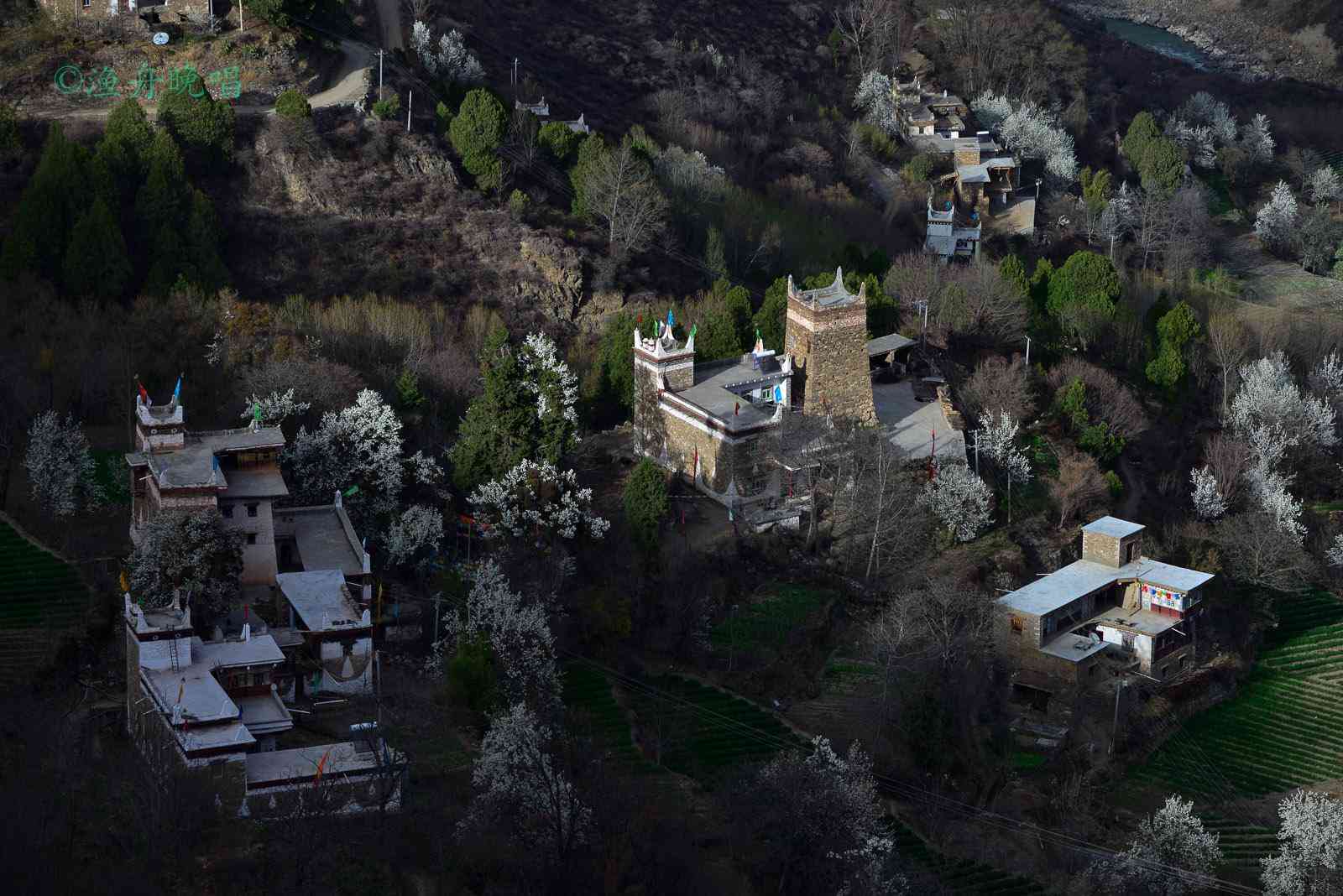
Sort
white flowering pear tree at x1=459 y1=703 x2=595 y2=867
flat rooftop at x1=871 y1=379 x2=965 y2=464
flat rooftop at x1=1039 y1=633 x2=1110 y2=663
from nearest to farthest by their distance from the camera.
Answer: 1. white flowering pear tree at x1=459 y1=703 x2=595 y2=867
2. flat rooftop at x1=1039 y1=633 x2=1110 y2=663
3. flat rooftop at x1=871 y1=379 x2=965 y2=464

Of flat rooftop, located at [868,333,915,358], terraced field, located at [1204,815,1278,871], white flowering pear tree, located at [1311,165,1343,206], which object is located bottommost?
white flowering pear tree, located at [1311,165,1343,206]

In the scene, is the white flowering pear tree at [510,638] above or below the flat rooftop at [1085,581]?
above

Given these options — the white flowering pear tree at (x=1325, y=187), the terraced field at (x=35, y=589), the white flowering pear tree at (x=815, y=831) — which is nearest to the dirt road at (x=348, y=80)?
the terraced field at (x=35, y=589)

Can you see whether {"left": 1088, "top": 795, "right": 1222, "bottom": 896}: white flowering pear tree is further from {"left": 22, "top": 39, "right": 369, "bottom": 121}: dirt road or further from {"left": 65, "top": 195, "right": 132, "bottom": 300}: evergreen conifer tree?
{"left": 22, "top": 39, "right": 369, "bottom": 121}: dirt road

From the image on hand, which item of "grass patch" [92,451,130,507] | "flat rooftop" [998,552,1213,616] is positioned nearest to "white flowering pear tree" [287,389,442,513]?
"grass patch" [92,451,130,507]

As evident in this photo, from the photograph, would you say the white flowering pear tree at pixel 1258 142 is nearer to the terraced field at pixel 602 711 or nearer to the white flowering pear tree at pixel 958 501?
the white flowering pear tree at pixel 958 501

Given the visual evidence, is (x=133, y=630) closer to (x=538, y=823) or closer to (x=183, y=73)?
(x=538, y=823)
